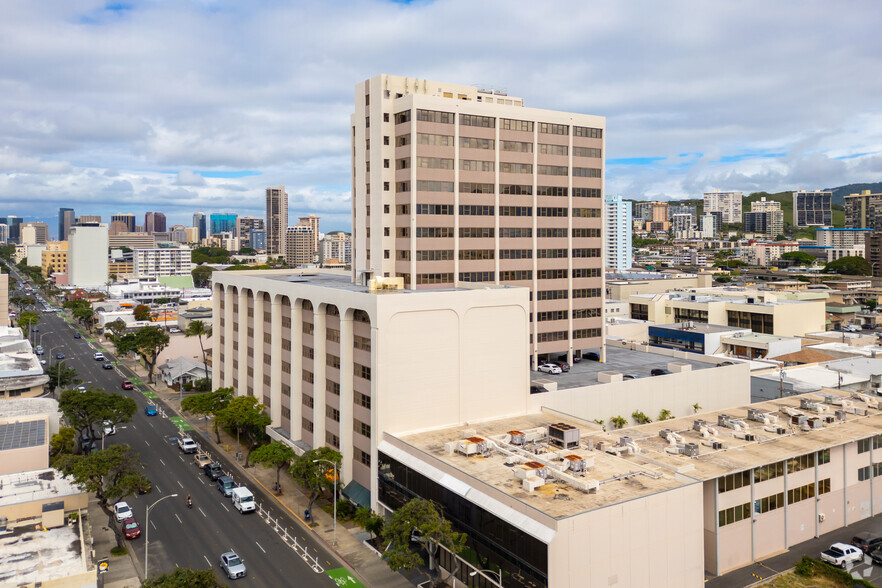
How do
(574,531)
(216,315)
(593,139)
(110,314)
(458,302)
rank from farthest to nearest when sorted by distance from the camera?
(110,314)
(216,315)
(593,139)
(458,302)
(574,531)

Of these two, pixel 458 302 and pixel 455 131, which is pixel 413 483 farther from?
pixel 455 131

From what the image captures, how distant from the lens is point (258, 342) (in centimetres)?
9238

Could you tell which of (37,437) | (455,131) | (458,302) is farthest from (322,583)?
(455,131)

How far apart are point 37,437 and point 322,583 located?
149ft

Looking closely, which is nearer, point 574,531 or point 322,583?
point 574,531

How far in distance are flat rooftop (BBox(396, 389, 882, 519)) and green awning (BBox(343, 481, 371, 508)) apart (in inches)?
345

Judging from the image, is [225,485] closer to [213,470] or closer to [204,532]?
[213,470]

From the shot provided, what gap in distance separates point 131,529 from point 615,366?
67.2 m

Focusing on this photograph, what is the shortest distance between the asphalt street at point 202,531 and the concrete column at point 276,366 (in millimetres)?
9193

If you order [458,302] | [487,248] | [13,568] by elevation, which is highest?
[487,248]

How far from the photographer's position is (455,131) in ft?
285

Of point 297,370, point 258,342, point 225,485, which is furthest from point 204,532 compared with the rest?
point 258,342

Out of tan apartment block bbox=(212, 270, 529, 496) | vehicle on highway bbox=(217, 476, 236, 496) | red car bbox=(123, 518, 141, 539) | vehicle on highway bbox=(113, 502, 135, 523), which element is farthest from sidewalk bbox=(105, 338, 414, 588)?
vehicle on highway bbox=(113, 502, 135, 523)

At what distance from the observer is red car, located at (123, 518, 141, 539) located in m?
61.5
